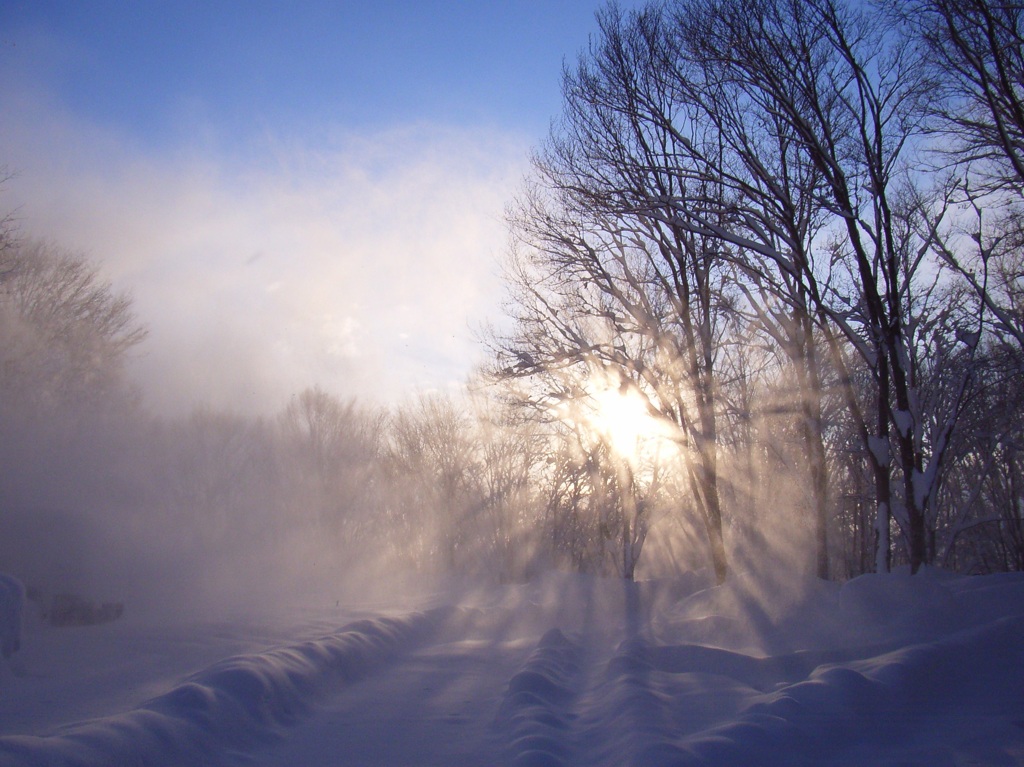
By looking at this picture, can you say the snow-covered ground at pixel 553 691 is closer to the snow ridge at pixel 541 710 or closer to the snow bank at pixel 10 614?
the snow ridge at pixel 541 710

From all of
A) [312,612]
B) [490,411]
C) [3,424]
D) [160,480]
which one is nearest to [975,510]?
[490,411]

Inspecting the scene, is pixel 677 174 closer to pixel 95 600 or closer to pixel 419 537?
pixel 95 600

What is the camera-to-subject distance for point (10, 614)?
22.2 feet

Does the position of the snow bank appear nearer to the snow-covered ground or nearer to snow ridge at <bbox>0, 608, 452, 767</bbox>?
the snow-covered ground

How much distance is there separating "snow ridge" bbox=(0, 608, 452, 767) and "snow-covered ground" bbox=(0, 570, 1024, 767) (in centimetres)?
2

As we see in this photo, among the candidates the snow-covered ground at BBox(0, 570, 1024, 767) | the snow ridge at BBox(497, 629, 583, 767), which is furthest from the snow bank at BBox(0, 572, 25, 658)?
the snow ridge at BBox(497, 629, 583, 767)

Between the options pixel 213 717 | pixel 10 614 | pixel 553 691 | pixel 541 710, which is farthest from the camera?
pixel 10 614

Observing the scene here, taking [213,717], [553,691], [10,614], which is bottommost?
[553,691]

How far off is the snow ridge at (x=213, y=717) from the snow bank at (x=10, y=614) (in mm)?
2492

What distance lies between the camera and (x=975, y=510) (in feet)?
94.3

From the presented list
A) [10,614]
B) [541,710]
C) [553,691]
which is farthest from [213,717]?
[10,614]

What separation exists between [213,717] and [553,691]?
2.66 meters

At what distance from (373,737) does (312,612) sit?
8609 millimetres

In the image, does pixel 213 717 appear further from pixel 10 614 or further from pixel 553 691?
pixel 10 614
